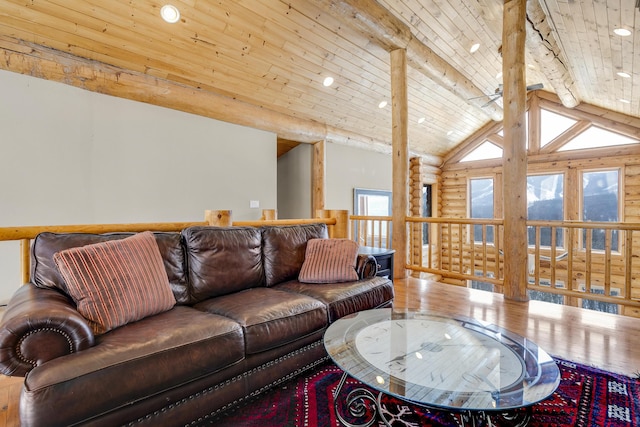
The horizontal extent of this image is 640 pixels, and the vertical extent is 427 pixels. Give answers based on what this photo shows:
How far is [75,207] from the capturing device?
3420mm

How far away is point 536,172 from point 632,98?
7.56ft

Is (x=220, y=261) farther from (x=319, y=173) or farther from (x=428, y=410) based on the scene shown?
(x=319, y=173)

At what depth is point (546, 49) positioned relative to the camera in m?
4.03

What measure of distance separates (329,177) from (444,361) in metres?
5.03

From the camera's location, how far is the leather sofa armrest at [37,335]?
1.14 metres

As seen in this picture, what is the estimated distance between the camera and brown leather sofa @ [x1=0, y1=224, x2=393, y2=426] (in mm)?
1140

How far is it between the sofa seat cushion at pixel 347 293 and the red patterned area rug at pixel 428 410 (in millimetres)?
447

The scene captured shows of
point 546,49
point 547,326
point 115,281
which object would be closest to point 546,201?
point 546,49

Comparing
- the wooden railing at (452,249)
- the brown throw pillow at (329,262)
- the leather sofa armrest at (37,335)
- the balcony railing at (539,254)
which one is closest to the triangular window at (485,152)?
the wooden railing at (452,249)

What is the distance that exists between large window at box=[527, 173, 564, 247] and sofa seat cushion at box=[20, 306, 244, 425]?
286 inches

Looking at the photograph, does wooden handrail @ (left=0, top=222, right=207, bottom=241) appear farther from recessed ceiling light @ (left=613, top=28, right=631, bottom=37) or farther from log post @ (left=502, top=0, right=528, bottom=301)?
recessed ceiling light @ (left=613, top=28, right=631, bottom=37)

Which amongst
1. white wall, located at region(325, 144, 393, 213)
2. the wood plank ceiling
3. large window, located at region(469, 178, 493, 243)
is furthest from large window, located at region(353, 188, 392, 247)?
large window, located at region(469, 178, 493, 243)

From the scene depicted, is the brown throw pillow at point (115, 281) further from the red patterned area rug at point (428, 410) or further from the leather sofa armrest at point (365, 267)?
the leather sofa armrest at point (365, 267)

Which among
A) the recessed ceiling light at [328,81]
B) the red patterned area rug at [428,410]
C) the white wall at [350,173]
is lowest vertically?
the red patterned area rug at [428,410]
